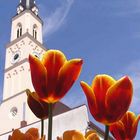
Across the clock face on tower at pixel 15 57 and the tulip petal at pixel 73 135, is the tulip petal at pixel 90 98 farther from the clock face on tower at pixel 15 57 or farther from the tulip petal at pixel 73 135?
the clock face on tower at pixel 15 57

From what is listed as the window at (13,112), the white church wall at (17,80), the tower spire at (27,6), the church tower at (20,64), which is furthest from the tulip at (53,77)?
the tower spire at (27,6)

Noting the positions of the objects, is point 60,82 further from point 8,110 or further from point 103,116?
point 8,110

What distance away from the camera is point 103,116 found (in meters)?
1.06

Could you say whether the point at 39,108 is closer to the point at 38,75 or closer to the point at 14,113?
the point at 38,75

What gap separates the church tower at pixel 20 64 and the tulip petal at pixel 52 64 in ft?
86.8

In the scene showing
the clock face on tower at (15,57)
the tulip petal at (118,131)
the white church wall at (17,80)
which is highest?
the clock face on tower at (15,57)

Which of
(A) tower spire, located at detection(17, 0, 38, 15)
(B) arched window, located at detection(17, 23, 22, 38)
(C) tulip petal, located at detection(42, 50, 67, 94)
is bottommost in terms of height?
(C) tulip petal, located at detection(42, 50, 67, 94)

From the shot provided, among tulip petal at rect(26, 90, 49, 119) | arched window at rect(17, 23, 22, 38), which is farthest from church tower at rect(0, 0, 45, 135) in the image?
tulip petal at rect(26, 90, 49, 119)

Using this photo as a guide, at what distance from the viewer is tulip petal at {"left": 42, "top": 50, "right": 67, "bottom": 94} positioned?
1105 mm

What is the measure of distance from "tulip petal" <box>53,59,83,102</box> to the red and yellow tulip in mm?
33

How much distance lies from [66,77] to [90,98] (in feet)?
0.28

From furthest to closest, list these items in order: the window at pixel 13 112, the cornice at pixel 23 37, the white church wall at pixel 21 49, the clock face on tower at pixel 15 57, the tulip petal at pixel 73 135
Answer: the cornice at pixel 23 37
the clock face on tower at pixel 15 57
the white church wall at pixel 21 49
the window at pixel 13 112
the tulip petal at pixel 73 135

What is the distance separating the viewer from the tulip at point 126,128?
3.92 ft

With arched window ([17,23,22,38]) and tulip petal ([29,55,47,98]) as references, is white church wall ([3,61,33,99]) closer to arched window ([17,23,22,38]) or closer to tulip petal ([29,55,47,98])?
arched window ([17,23,22,38])
